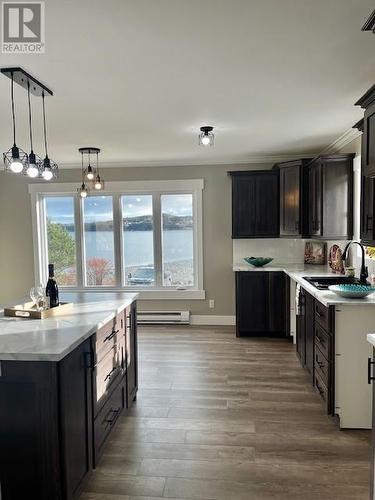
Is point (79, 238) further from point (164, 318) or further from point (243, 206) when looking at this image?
point (243, 206)

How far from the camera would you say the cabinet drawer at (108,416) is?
87.0 inches

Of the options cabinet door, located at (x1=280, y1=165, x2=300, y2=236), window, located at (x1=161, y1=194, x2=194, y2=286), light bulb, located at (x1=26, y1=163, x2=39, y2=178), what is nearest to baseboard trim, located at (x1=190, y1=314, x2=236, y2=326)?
window, located at (x1=161, y1=194, x2=194, y2=286)

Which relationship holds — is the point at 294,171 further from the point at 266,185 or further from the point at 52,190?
the point at 52,190

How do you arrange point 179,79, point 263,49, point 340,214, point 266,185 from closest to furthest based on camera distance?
point 263,49, point 179,79, point 340,214, point 266,185

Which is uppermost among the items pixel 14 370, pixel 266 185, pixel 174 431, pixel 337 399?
pixel 266 185

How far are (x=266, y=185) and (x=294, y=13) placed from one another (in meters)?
3.37

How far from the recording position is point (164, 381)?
3.54 metres

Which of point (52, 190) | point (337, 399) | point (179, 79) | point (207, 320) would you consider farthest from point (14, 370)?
point (52, 190)

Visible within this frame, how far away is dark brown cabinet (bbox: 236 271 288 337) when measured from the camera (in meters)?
4.79

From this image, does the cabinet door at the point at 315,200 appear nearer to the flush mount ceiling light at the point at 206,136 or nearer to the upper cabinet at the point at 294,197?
the upper cabinet at the point at 294,197

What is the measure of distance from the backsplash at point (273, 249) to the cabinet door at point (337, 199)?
1.27 metres

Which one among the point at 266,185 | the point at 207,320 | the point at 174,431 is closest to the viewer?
the point at 174,431

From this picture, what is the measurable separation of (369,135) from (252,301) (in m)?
2.84

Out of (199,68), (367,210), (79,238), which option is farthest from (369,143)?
(79,238)
